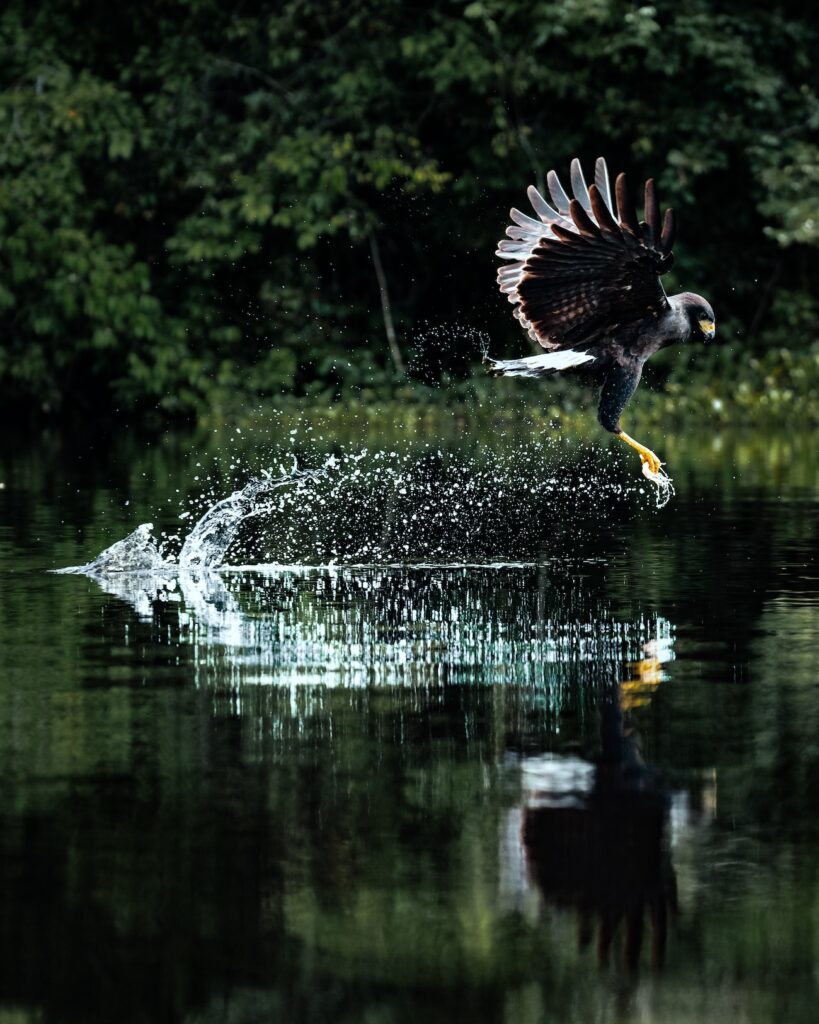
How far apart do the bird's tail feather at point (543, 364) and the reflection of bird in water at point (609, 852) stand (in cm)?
525

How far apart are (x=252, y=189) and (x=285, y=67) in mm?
2615

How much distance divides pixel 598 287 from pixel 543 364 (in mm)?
535

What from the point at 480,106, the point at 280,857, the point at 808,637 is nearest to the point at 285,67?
the point at 480,106

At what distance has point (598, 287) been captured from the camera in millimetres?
11477

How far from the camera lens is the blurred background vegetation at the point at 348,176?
27578 millimetres

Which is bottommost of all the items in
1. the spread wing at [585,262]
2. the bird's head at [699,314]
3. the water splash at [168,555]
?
the water splash at [168,555]

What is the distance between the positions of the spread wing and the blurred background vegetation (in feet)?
51.4

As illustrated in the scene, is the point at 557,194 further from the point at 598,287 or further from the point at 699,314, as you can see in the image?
the point at 699,314

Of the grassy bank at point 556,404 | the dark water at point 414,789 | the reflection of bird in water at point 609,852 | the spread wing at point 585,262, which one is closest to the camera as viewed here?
the dark water at point 414,789

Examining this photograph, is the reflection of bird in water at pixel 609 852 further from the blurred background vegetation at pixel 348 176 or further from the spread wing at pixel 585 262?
the blurred background vegetation at pixel 348 176

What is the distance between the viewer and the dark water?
4598 mm

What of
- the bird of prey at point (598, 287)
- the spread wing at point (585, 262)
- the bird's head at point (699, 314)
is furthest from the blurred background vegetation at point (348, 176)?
the bird's head at point (699, 314)

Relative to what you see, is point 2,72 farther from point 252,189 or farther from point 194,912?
point 194,912

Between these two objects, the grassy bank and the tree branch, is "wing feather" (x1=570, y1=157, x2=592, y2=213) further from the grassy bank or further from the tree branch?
the tree branch
